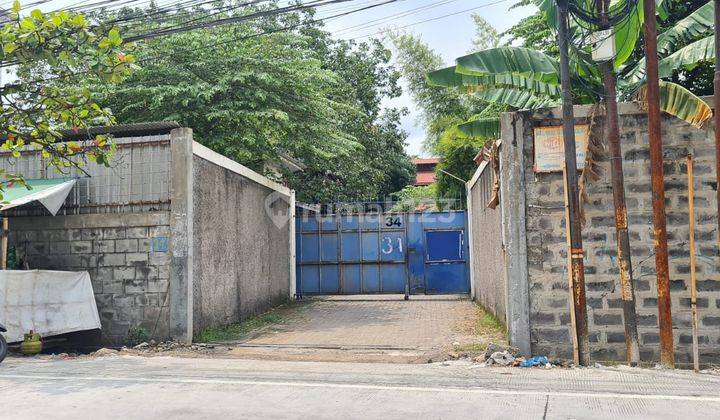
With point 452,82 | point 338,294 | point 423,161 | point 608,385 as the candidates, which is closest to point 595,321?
point 608,385

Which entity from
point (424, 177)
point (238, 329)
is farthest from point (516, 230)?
point (424, 177)

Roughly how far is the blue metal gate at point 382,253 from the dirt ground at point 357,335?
1635 mm

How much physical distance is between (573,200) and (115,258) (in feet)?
25.5

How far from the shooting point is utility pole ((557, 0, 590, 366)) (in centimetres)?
773

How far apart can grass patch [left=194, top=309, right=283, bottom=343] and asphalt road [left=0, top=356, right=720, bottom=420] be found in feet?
7.73

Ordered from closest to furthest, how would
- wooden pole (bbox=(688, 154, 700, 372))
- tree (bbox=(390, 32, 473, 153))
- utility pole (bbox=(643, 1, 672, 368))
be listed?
utility pole (bbox=(643, 1, 672, 368)) → wooden pole (bbox=(688, 154, 700, 372)) → tree (bbox=(390, 32, 473, 153))

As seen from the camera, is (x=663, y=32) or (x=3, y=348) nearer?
(x=3, y=348)

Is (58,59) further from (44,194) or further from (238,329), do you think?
(238,329)

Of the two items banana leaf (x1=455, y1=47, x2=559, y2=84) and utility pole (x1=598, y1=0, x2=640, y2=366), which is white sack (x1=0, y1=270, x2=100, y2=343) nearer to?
banana leaf (x1=455, y1=47, x2=559, y2=84)

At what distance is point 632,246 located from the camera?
811cm

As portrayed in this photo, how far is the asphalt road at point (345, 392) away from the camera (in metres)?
5.38

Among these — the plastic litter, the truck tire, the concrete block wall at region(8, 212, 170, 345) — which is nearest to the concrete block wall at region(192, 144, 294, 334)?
the concrete block wall at region(8, 212, 170, 345)

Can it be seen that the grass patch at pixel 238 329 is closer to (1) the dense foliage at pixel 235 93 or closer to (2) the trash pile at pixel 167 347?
(2) the trash pile at pixel 167 347

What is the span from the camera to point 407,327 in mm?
11734
